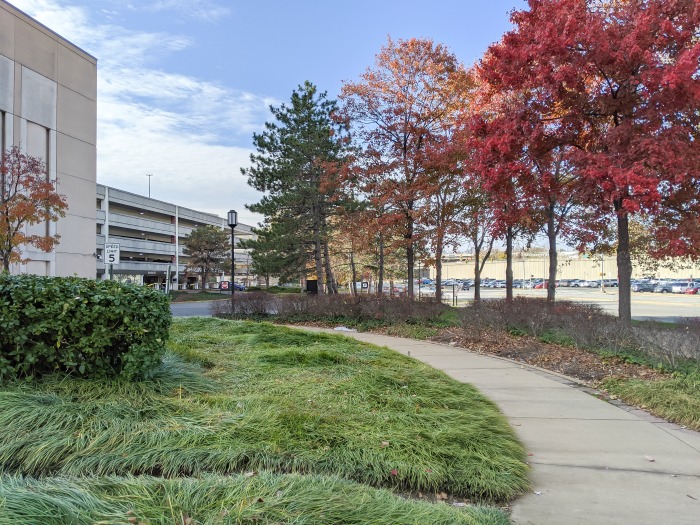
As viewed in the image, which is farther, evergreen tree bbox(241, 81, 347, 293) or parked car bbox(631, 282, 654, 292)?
parked car bbox(631, 282, 654, 292)

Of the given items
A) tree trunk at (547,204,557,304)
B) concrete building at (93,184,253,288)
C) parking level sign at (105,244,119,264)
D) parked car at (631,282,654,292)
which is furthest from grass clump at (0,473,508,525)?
parked car at (631,282,654,292)

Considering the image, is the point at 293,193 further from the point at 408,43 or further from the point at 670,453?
the point at 670,453

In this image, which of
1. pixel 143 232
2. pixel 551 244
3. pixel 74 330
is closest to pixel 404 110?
pixel 551 244

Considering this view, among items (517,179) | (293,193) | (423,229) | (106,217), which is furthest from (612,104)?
(106,217)

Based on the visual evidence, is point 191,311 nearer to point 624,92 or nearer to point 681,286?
point 624,92

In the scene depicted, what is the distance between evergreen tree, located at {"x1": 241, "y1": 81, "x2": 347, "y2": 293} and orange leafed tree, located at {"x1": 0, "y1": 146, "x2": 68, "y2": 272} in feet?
31.8

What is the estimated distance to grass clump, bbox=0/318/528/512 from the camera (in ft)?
10.7

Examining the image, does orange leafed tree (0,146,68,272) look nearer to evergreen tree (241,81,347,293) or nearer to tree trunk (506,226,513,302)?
evergreen tree (241,81,347,293)

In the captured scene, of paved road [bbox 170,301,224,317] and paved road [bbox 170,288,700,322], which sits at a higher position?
paved road [bbox 170,288,700,322]

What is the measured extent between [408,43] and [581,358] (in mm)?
11568

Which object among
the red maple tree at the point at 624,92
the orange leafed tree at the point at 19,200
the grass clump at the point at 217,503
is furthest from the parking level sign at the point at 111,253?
the grass clump at the point at 217,503

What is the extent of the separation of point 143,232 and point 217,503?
211 feet

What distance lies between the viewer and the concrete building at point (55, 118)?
21734mm

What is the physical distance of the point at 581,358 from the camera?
776 centimetres
